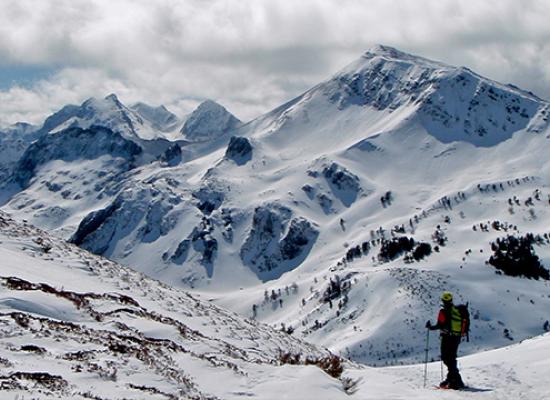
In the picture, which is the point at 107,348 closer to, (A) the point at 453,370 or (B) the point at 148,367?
(B) the point at 148,367

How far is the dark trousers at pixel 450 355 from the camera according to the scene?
21641mm

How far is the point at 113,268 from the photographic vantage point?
169 ft

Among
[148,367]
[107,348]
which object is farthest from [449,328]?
[107,348]

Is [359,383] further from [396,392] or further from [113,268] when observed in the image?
[113,268]

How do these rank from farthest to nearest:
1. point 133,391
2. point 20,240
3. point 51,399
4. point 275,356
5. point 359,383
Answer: point 20,240
point 275,356
point 359,383
point 133,391
point 51,399

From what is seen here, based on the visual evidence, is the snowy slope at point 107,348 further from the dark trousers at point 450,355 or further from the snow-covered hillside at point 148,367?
the dark trousers at point 450,355

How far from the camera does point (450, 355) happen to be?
22.0m

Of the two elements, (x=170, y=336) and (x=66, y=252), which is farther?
(x=66, y=252)

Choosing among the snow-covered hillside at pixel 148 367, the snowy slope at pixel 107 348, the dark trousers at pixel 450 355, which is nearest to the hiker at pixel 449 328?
the dark trousers at pixel 450 355

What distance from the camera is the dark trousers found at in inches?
852

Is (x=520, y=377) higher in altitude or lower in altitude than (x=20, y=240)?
lower

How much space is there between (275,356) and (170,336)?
9.91 metres

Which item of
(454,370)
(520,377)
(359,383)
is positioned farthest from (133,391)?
(520,377)

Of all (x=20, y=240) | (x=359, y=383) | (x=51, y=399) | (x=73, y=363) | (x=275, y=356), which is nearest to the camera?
(x=51, y=399)
